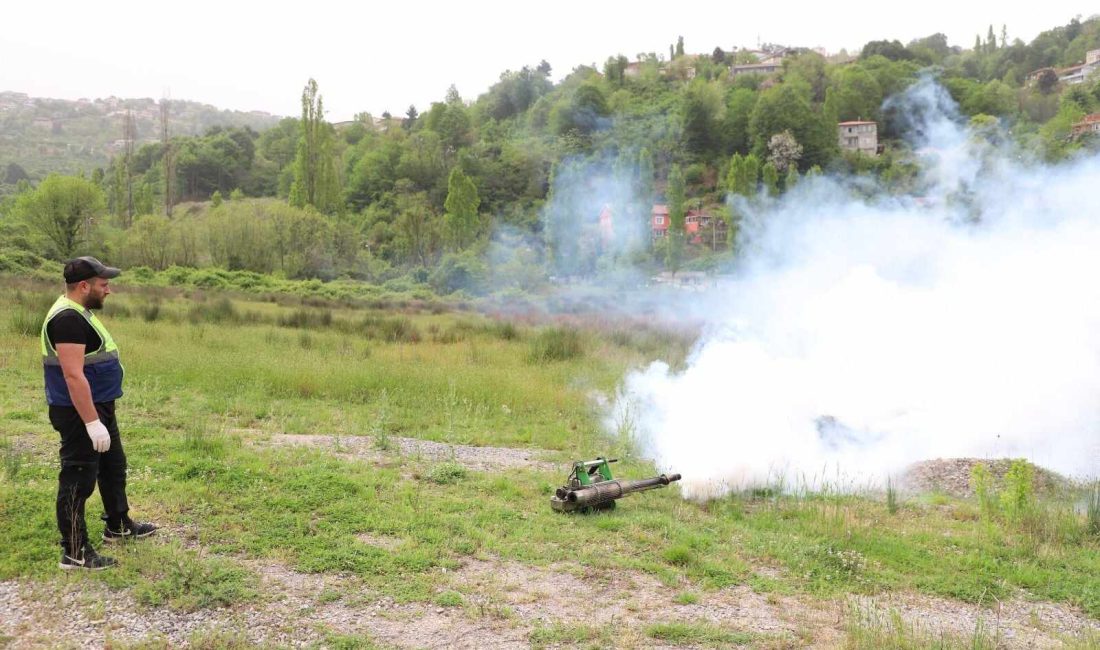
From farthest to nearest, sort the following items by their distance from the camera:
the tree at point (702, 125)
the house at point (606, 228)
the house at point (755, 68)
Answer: the house at point (755, 68), the tree at point (702, 125), the house at point (606, 228)

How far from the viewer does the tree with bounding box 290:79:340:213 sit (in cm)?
6012

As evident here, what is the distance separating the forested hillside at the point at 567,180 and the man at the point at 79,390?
19228 mm

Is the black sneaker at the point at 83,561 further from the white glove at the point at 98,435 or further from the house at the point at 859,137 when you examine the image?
the house at the point at 859,137

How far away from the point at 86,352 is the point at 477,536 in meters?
3.46

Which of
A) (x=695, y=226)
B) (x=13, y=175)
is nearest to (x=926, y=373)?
(x=695, y=226)

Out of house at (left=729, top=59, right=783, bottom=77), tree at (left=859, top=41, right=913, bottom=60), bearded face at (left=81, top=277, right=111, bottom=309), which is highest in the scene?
house at (left=729, top=59, right=783, bottom=77)

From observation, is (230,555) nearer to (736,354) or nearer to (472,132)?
(736,354)

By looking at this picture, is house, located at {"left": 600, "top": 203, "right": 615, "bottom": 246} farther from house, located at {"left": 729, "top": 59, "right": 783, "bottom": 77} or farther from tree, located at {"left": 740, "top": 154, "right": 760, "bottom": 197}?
house, located at {"left": 729, "top": 59, "right": 783, "bottom": 77}

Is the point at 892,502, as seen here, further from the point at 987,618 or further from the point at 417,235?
the point at 417,235

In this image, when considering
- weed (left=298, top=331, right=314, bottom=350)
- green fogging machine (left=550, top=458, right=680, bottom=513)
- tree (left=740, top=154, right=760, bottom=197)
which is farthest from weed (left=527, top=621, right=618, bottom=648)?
tree (left=740, top=154, right=760, bottom=197)

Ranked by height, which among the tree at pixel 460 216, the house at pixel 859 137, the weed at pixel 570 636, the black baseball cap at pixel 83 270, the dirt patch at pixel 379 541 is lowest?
the weed at pixel 570 636

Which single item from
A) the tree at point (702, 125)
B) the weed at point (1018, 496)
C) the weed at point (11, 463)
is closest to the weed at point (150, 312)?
the weed at point (11, 463)

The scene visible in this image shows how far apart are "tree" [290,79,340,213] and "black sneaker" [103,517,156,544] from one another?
5735cm

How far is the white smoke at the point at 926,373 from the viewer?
933 cm
